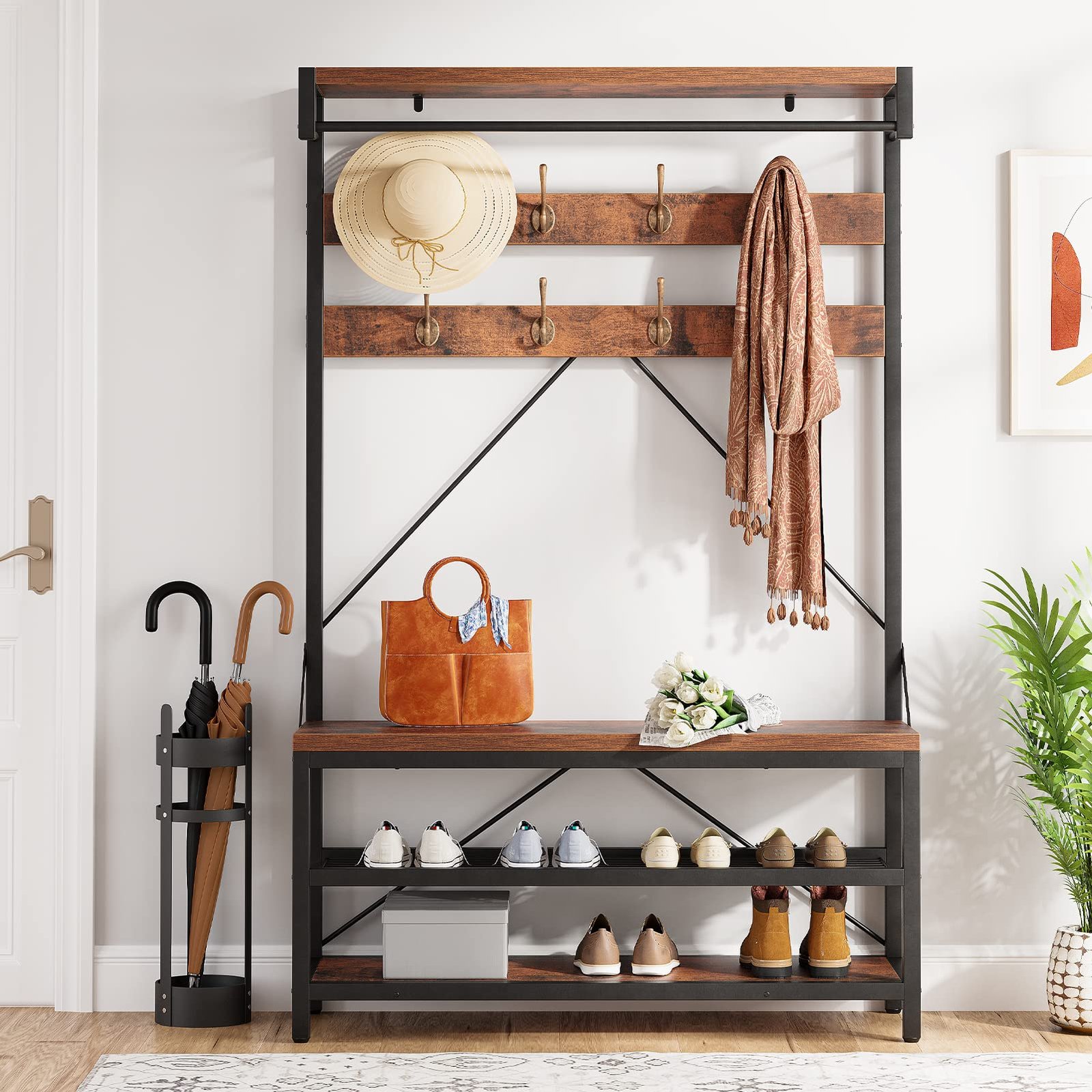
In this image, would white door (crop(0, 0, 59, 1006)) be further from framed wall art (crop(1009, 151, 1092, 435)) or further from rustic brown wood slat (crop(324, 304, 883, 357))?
framed wall art (crop(1009, 151, 1092, 435))

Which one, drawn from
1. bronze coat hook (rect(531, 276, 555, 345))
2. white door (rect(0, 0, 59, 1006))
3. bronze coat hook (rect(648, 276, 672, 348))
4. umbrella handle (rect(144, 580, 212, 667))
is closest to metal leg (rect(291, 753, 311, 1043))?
umbrella handle (rect(144, 580, 212, 667))

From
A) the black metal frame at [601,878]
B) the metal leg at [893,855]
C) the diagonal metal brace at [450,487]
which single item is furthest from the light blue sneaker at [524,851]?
the metal leg at [893,855]

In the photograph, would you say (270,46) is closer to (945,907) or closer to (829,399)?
(829,399)

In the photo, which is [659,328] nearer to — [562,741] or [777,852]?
[562,741]

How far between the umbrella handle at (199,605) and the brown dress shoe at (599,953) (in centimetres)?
105

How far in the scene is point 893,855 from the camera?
8.03ft

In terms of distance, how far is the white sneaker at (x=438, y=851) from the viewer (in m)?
2.36

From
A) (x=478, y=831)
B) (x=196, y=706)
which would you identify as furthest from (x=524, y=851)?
(x=196, y=706)

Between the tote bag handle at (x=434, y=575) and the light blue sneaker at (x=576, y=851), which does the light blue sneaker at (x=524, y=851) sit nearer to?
the light blue sneaker at (x=576, y=851)

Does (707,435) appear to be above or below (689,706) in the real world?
above

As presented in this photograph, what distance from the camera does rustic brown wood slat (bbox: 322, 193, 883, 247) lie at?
2584 millimetres

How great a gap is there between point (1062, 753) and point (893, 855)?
1.40 ft

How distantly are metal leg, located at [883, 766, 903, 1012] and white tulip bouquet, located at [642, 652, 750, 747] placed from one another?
446 mm

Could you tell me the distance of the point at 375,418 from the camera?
2629 millimetres
